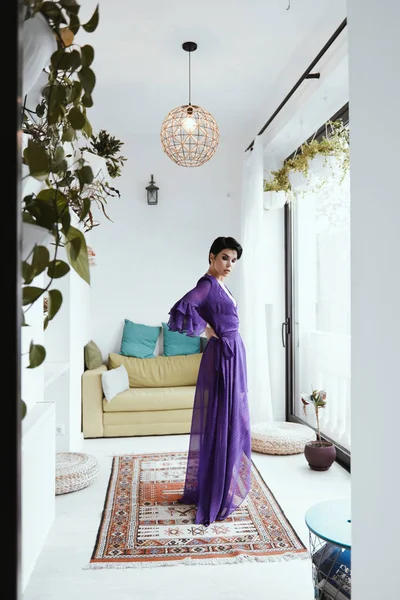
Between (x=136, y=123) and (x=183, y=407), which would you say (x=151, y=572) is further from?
(x=136, y=123)

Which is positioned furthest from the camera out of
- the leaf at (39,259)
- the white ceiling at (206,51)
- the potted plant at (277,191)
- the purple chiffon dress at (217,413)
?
the potted plant at (277,191)

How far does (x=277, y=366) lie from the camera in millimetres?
5301

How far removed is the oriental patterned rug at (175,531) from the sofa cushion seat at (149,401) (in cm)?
114

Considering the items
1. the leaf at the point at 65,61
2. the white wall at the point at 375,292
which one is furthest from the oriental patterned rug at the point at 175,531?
the leaf at the point at 65,61

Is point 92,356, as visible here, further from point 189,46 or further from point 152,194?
point 189,46

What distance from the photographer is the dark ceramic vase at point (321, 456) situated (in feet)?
12.1

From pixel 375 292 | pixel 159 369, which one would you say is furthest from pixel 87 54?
pixel 159 369

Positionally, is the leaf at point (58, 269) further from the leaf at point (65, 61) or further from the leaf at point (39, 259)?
the leaf at point (65, 61)

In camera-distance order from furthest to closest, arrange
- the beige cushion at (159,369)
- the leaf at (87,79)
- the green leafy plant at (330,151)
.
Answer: the beige cushion at (159,369)
the green leafy plant at (330,151)
the leaf at (87,79)

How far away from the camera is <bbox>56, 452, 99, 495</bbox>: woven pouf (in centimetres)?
327

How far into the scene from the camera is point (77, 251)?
752mm

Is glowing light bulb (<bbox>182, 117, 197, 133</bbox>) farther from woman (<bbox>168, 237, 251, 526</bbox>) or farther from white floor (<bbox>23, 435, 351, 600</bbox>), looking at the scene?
white floor (<bbox>23, 435, 351, 600</bbox>)

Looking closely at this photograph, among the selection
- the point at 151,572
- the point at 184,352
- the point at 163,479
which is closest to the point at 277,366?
the point at 184,352

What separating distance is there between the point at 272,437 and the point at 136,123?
11.0 ft
